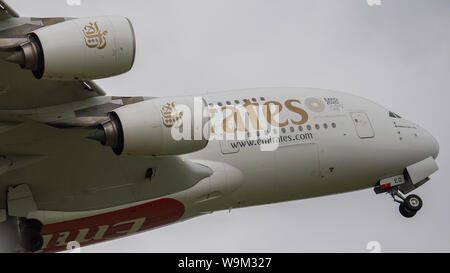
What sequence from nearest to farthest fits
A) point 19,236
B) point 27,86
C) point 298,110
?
point 27,86
point 19,236
point 298,110

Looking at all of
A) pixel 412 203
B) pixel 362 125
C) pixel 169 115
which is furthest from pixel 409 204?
pixel 169 115

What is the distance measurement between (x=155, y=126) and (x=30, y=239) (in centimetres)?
424

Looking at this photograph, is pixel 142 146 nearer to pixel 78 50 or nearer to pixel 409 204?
pixel 78 50

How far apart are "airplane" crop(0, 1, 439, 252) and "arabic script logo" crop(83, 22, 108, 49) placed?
0.8 inches

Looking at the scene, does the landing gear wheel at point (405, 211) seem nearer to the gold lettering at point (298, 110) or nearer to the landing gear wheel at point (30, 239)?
the gold lettering at point (298, 110)

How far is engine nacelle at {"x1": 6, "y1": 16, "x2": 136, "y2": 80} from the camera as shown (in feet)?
62.8

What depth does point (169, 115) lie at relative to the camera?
21.1 m

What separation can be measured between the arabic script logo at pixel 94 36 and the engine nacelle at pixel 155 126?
2.12 metres

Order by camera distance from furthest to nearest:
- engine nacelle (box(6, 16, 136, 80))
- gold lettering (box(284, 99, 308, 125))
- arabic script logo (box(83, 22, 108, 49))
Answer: gold lettering (box(284, 99, 308, 125)) → arabic script logo (box(83, 22, 108, 49)) → engine nacelle (box(6, 16, 136, 80))

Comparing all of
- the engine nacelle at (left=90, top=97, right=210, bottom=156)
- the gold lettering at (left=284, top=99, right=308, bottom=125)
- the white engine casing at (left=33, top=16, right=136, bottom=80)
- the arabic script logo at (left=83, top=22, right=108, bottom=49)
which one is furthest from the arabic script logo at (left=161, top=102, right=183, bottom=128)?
the gold lettering at (left=284, top=99, right=308, bottom=125)

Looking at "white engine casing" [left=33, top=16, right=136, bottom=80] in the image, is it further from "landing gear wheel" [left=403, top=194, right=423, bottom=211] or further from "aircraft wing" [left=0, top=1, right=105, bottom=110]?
"landing gear wheel" [left=403, top=194, right=423, bottom=211]

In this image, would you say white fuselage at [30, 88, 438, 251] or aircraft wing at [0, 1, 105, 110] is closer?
aircraft wing at [0, 1, 105, 110]

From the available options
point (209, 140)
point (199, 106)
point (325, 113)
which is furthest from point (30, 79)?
point (325, 113)

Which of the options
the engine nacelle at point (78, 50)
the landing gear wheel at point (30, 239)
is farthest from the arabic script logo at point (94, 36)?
the landing gear wheel at point (30, 239)
